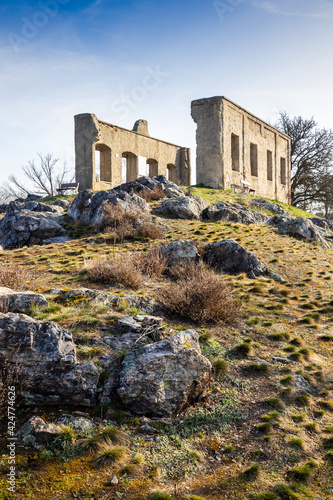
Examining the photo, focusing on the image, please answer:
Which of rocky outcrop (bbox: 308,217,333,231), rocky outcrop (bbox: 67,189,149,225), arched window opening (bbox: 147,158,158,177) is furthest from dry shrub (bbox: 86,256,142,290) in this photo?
arched window opening (bbox: 147,158,158,177)

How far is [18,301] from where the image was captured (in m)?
4.95

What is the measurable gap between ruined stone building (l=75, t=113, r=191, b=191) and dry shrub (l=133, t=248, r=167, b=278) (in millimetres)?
11085

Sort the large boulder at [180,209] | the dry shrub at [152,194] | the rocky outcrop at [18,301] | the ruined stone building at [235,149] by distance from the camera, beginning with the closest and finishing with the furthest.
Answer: the rocky outcrop at [18,301] → the large boulder at [180,209] → the dry shrub at [152,194] → the ruined stone building at [235,149]

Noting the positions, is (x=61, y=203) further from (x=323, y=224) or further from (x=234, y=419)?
(x=234, y=419)

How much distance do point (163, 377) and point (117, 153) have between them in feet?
57.5

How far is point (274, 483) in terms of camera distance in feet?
10.3

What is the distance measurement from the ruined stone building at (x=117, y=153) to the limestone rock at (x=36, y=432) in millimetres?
15815

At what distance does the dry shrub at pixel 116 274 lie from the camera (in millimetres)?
6902

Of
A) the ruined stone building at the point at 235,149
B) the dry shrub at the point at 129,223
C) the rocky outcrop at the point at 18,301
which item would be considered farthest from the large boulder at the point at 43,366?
the ruined stone building at the point at 235,149

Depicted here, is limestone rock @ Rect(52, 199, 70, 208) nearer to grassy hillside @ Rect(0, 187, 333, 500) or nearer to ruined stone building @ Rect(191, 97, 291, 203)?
ruined stone building @ Rect(191, 97, 291, 203)

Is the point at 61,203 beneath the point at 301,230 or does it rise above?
above

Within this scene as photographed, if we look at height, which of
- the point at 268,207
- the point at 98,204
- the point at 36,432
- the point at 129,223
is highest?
the point at 268,207

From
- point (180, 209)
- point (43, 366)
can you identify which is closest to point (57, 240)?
point (180, 209)

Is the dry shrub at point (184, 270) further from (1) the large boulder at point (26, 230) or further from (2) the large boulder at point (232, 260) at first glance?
(1) the large boulder at point (26, 230)
